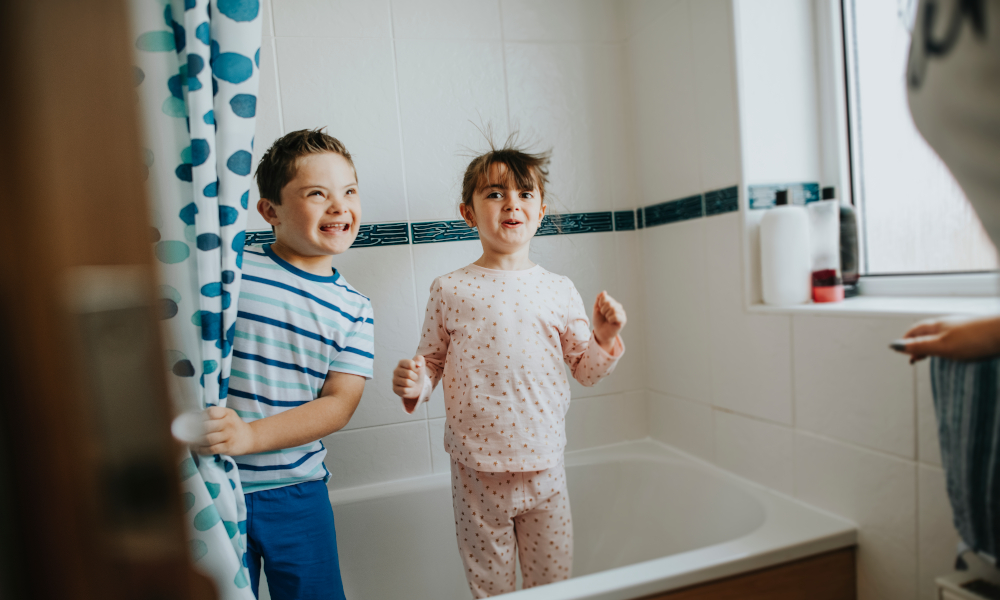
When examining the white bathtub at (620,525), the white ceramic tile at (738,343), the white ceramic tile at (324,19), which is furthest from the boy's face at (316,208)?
the white ceramic tile at (738,343)

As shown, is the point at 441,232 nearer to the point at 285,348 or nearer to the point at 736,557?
the point at 285,348

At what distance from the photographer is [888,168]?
888mm

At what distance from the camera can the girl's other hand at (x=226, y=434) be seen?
0.66 m

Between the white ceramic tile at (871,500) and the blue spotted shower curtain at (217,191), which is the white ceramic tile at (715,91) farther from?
the blue spotted shower curtain at (217,191)

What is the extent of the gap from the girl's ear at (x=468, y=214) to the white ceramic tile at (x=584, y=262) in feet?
0.44

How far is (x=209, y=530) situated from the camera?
0.54 m

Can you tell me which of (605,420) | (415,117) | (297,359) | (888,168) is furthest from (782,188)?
(297,359)

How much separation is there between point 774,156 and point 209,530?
3.78 feet

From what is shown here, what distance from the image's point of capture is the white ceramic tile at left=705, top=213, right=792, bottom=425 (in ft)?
3.45

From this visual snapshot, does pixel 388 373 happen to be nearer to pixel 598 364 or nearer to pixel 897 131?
pixel 598 364

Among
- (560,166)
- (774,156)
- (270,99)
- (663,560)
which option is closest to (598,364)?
(663,560)

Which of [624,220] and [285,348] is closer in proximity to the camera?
[285,348]

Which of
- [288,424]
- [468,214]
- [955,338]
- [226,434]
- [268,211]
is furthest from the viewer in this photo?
[468,214]

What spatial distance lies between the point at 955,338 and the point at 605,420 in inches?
32.7
